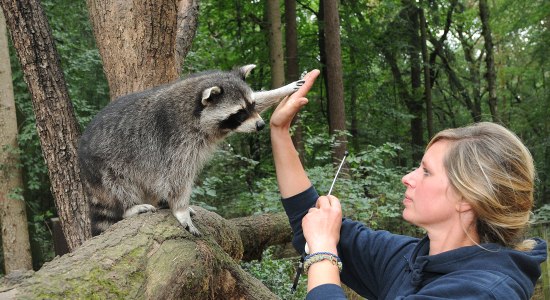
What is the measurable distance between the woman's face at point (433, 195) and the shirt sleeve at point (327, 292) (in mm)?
400

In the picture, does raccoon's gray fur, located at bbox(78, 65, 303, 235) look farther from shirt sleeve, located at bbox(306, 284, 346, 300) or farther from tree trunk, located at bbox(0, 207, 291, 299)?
shirt sleeve, located at bbox(306, 284, 346, 300)

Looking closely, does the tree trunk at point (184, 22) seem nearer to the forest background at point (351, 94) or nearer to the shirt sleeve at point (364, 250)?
the forest background at point (351, 94)

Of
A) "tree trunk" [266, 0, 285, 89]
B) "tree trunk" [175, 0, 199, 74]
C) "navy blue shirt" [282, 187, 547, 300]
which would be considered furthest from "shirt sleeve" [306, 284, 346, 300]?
"tree trunk" [266, 0, 285, 89]

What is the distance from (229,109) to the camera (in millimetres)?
3393

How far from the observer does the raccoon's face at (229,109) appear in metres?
3.36

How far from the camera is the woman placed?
165cm

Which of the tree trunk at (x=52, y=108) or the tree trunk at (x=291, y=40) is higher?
the tree trunk at (x=291, y=40)

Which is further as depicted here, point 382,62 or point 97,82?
point 382,62

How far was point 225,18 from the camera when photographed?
13.3 meters

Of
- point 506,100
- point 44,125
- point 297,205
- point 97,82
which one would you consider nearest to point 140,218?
point 297,205

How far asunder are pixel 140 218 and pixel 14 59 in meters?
8.19

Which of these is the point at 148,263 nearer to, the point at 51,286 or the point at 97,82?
the point at 51,286

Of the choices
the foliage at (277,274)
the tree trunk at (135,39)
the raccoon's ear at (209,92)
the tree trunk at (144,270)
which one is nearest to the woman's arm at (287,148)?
the tree trunk at (144,270)

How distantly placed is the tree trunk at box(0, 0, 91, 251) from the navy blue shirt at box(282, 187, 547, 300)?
76.5 inches
